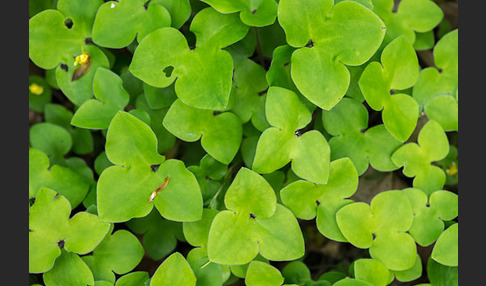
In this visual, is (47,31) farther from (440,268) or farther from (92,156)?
(440,268)

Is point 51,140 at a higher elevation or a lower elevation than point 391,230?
higher

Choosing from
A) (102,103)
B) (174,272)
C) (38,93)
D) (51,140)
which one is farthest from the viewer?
(38,93)

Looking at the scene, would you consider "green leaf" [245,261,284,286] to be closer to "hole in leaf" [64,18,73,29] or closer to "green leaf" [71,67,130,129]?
"green leaf" [71,67,130,129]

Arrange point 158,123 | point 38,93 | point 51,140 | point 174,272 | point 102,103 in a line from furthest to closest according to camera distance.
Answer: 1. point 38,93
2. point 51,140
3. point 158,123
4. point 102,103
5. point 174,272

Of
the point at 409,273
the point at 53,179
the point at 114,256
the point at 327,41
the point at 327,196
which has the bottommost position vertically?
the point at 409,273

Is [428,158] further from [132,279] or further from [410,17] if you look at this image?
[132,279]

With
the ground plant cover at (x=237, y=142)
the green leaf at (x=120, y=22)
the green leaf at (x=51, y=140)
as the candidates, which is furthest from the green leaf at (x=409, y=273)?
the green leaf at (x=51, y=140)

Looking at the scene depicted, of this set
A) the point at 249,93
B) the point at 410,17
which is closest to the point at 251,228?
the point at 249,93

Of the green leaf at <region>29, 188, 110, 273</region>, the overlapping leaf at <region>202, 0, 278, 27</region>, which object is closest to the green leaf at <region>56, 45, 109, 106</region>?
the green leaf at <region>29, 188, 110, 273</region>
